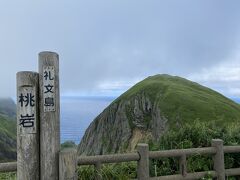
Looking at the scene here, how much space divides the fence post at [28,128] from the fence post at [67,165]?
0.36m

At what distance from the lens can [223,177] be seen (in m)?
7.59

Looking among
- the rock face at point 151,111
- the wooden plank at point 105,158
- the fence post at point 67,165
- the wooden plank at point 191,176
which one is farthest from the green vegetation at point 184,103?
the fence post at point 67,165

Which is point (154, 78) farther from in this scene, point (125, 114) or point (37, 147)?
point (37, 147)

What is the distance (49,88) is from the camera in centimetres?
507

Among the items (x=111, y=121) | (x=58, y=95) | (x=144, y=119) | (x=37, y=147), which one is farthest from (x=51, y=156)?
(x=111, y=121)

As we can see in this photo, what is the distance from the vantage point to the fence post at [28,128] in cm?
502

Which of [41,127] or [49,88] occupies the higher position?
[49,88]

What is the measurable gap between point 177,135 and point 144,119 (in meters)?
46.4

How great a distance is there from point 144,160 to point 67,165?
6.68 ft

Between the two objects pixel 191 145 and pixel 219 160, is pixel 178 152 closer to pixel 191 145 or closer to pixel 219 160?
pixel 219 160

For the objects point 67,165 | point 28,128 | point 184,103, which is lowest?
point 67,165

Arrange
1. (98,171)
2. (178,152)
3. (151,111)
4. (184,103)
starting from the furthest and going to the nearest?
(151,111) → (184,103) → (178,152) → (98,171)

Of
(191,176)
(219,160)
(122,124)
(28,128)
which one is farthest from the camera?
(122,124)

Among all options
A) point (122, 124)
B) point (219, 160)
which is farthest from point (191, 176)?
point (122, 124)
